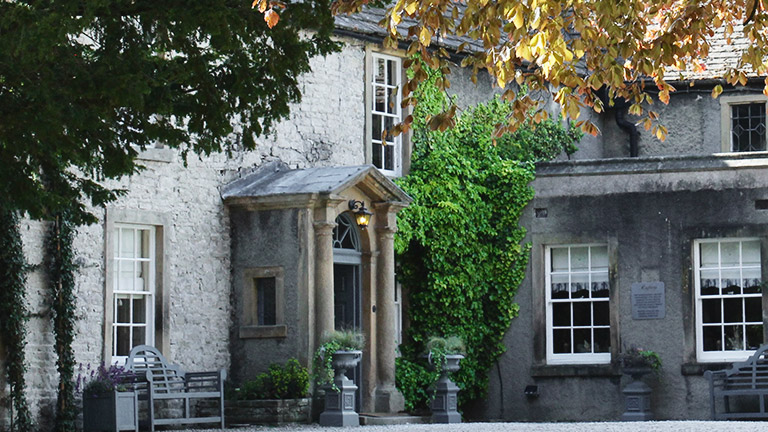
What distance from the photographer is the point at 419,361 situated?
72.4 ft

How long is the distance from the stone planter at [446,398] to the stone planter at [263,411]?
2.18m

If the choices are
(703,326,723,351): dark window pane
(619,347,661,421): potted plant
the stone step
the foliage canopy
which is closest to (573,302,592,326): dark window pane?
(619,347,661,421): potted plant

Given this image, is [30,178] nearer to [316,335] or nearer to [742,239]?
[316,335]

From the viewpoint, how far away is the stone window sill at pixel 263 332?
→ 19.2m

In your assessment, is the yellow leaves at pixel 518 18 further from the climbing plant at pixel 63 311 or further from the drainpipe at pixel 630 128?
the drainpipe at pixel 630 128

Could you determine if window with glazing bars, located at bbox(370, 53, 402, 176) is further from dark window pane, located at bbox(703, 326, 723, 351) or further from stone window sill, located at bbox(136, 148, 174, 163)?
dark window pane, located at bbox(703, 326, 723, 351)

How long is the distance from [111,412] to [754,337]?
9314mm

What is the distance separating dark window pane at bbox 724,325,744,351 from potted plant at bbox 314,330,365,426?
5645 mm

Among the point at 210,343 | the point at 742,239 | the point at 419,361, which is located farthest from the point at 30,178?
the point at 742,239

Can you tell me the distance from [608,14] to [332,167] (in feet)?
33.9

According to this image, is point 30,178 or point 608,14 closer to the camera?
point 608,14

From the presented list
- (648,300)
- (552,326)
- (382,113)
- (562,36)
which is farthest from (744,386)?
(562,36)

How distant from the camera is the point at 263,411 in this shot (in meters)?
18.6

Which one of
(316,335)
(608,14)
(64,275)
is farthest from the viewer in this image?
(316,335)
